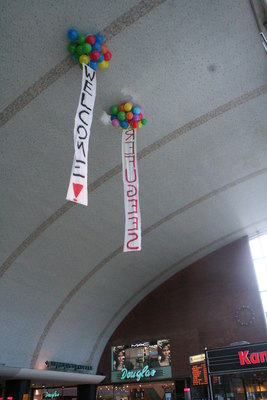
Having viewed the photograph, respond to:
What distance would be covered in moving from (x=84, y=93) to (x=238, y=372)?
6.02 metres

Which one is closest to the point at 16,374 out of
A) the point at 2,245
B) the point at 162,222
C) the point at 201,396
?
the point at 2,245

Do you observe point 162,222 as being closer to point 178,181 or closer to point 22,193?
point 178,181

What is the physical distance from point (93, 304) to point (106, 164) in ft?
24.4

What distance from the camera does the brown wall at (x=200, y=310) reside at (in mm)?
14095

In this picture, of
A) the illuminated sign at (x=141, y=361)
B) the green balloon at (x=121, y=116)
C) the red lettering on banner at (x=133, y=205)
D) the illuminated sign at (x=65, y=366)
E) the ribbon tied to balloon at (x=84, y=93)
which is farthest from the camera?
the illuminated sign at (x=141, y=361)

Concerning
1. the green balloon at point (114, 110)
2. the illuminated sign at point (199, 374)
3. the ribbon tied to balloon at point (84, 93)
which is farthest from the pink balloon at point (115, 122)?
the illuminated sign at point (199, 374)

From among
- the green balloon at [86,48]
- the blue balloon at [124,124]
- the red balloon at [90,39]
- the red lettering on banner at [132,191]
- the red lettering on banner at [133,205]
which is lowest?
the red lettering on banner at [133,205]

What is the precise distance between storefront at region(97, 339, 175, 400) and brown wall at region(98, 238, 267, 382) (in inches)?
11.5

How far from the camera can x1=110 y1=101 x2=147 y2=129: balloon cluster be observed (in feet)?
25.0

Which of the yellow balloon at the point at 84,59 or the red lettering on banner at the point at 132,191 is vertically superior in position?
the yellow balloon at the point at 84,59

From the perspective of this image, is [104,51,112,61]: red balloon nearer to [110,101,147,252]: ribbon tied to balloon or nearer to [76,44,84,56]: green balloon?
[76,44,84,56]: green balloon

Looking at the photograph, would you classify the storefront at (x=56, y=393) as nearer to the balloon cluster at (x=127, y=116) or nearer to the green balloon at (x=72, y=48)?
the balloon cluster at (x=127, y=116)

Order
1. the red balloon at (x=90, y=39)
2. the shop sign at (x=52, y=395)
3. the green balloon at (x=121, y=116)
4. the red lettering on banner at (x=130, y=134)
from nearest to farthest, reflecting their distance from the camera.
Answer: the red balloon at (x=90, y=39)
the red lettering on banner at (x=130, y=134)
the green balloon at (x=121, y=116)
the shop sign at (x=52, y=395)

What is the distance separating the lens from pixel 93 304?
48.6 feet
